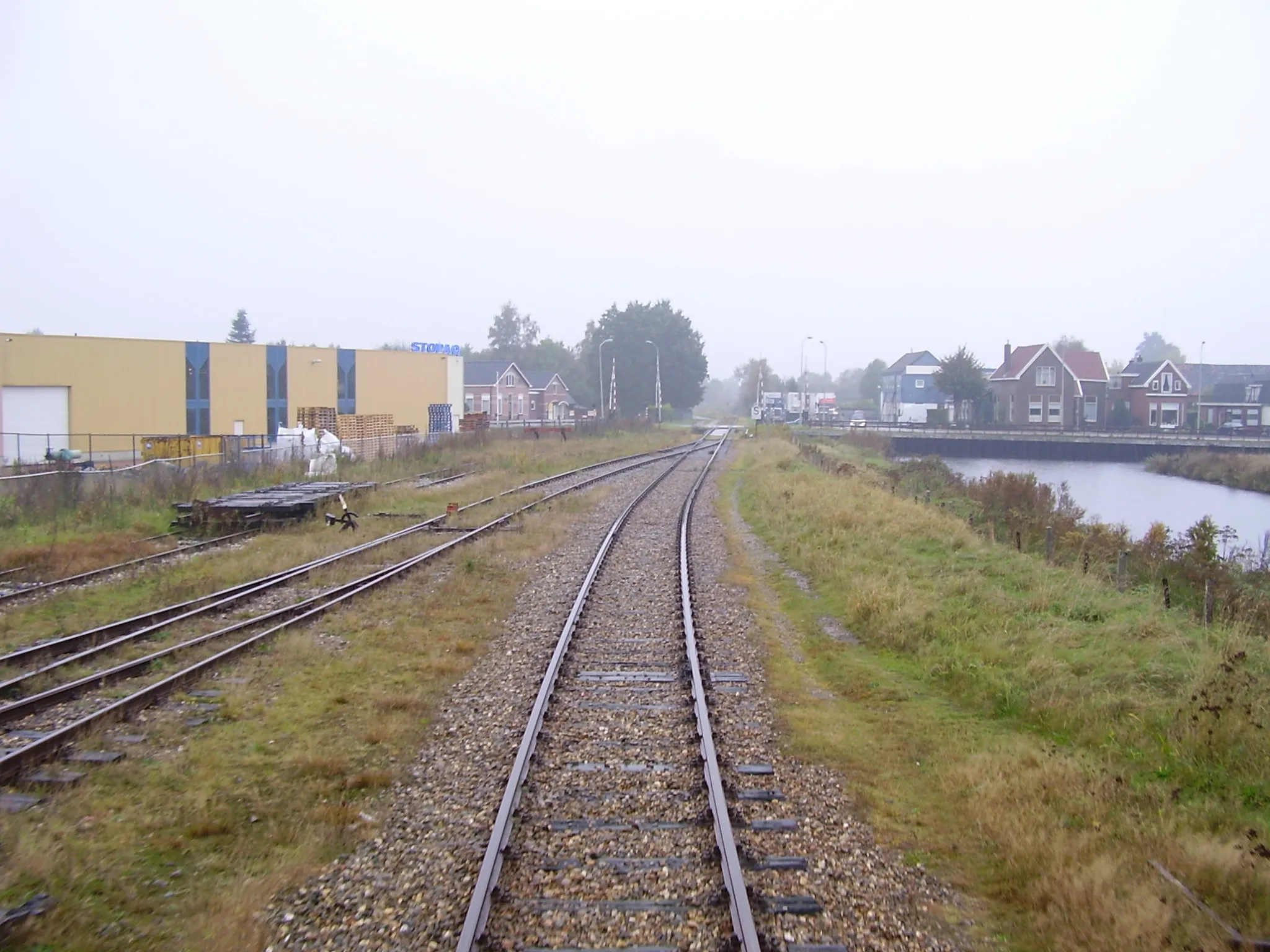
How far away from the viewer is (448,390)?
6500 cm

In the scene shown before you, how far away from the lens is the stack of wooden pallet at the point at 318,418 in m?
43.1

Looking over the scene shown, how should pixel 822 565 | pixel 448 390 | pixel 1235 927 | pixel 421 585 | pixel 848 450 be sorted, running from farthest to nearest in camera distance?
pixel 448 390 → pixel 848 450 → pixel 822 565 → pixel 421 585 → pixel 1235 927

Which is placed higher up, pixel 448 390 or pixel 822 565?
pixel 448 390

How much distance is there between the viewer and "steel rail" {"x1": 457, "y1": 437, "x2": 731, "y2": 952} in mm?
4643

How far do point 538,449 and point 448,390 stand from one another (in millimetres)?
22516

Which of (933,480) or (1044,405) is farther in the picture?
(1044,405)

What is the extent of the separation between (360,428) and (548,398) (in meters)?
55.9

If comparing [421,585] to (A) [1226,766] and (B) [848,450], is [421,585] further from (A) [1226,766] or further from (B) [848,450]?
(B) [848,450]

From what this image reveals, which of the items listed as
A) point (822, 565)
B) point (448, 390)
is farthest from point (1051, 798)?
point (448, 390)

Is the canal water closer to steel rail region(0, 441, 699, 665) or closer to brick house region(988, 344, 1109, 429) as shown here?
brick house region(988, 344, 1109, 429)

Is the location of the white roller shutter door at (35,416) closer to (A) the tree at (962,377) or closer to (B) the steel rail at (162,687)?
(B) the steel rail at (162,687)

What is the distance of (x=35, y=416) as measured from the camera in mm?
43500

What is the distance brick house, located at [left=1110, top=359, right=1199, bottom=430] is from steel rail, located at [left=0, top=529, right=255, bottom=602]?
3134 inches

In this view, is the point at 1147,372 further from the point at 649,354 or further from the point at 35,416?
the point at 35,416
